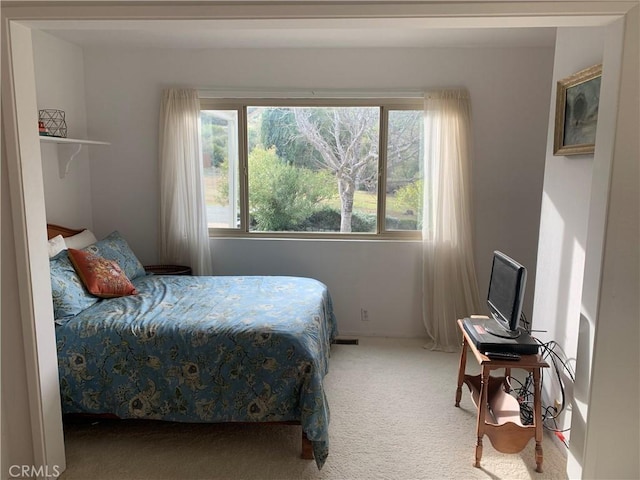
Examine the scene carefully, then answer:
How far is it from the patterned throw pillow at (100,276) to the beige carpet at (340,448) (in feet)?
2.59

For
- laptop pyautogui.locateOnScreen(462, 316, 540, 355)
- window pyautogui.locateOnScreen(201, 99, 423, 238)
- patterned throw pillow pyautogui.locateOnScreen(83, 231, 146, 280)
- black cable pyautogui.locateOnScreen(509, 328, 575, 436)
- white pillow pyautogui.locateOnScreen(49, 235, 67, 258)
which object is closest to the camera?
laptop pyautogui.locateOnScreen(462, 316, 540, 355)

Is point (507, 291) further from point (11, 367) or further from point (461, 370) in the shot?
point (11, 367)

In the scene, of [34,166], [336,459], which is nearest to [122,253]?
[34,166]

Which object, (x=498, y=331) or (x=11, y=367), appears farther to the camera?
(x=498, y=331)

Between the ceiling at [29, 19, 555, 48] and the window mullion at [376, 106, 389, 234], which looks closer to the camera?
the ceiling at [29, 19, 555, 48]

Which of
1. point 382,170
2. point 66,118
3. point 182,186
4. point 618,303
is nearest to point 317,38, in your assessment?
point 382,170

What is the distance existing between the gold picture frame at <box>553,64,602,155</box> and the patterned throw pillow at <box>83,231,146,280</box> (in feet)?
9.59

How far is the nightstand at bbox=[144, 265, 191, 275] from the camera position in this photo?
3.76 meters

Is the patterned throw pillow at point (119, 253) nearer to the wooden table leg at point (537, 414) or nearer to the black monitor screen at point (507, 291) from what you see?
the black monitor screen at point (507, 291)

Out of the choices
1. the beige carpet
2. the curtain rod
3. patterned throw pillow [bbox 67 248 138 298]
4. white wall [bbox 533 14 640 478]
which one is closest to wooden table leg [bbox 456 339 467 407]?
the beige carpet

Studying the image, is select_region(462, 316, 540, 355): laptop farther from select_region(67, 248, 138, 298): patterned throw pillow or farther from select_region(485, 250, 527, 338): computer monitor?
select_region(67, 248, 138, 298): patterned throw pillow

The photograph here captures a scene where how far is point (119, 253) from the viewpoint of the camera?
340 centimetres

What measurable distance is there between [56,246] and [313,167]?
6.56ft

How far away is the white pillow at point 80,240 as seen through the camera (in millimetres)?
3347
